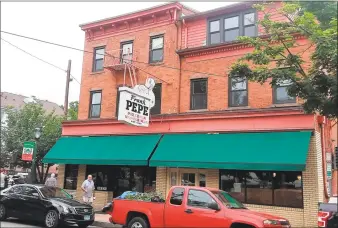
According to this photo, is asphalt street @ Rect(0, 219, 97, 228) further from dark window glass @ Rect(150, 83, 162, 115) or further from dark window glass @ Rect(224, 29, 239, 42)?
dark window glass @ Rect(224, 29, 239, 42)

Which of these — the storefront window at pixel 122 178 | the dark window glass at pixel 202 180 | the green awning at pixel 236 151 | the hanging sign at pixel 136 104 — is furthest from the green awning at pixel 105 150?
the dark window glass at pixel 202 180

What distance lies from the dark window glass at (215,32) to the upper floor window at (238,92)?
7.66 ft

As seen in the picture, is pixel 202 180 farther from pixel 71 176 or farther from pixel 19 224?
pixel 71 176

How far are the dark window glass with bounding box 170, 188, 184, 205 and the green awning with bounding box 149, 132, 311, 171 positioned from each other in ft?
15.8

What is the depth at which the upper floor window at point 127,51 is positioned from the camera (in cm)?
2048

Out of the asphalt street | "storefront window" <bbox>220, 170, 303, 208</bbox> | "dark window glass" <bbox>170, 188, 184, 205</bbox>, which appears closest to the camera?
"dark window glass" <bbox>170, 188, 184, 205</bbox>

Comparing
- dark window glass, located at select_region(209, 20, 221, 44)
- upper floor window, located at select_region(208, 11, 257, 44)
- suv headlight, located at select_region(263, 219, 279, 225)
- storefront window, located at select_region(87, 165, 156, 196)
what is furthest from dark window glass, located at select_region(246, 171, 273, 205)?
dark window glass, located at select_region(209, 20, 221, 44)

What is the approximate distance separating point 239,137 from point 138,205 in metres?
6.55

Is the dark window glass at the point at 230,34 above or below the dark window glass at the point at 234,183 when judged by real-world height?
above

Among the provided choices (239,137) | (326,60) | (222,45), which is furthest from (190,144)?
(326,60)

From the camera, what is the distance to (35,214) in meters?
12.6

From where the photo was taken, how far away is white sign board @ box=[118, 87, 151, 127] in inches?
635

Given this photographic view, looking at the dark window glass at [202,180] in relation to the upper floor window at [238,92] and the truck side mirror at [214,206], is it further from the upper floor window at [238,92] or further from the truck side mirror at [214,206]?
the truck side mirror at [214,206]

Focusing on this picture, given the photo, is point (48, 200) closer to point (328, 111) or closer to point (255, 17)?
point (328, 111)
